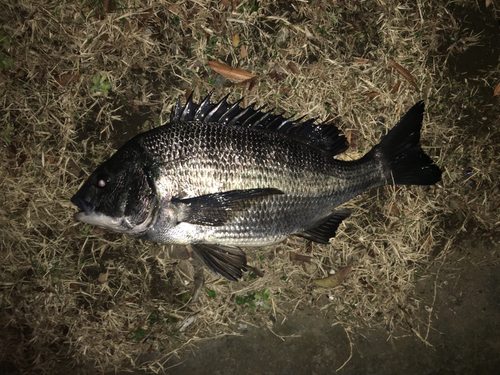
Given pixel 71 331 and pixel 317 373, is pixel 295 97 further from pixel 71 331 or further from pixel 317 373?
pixel 71 331

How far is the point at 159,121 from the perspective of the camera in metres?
3.22

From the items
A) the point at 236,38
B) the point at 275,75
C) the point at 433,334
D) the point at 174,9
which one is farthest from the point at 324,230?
the point at 174,9

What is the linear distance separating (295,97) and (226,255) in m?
1.96

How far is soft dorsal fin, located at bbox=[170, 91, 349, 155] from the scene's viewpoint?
2.64 meters

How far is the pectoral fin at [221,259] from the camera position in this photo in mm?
2779

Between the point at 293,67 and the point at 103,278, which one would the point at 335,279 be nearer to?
the point at 293,67

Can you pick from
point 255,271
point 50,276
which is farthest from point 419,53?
point 50,276

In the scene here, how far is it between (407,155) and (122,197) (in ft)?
9.35

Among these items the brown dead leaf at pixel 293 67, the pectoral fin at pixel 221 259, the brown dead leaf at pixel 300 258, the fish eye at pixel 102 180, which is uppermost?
the brown dead leaf at pixel 293 67

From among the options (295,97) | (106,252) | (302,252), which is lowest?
(106,252)

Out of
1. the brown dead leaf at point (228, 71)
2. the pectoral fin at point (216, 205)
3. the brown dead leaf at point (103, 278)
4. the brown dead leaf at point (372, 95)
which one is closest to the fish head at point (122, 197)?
the pectoral fin at point (216, 205)

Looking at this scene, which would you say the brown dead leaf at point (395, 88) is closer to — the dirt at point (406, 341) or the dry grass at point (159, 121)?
the dry grass at point (159, 121)

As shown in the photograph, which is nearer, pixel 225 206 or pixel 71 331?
pixel 225 206

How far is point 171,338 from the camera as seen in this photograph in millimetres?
3287
